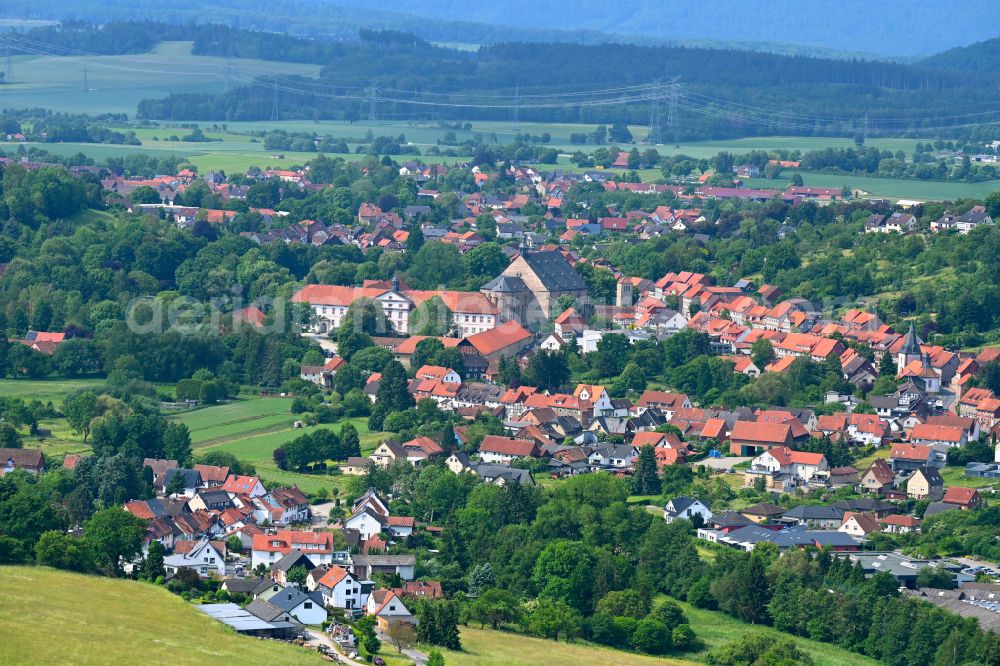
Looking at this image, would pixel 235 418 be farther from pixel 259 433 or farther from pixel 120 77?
pixel 120 77

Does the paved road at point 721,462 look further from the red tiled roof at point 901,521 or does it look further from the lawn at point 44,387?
the lawn at point 44,387

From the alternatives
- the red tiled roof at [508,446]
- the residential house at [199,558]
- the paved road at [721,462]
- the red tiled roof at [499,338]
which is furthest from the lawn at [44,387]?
the paved road at [721,462]

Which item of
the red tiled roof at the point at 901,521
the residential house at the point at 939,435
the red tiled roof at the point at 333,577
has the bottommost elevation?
the red tiled roof at the point at 901,521

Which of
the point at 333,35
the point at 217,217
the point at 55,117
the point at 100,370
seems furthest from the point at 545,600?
the point at 333,35

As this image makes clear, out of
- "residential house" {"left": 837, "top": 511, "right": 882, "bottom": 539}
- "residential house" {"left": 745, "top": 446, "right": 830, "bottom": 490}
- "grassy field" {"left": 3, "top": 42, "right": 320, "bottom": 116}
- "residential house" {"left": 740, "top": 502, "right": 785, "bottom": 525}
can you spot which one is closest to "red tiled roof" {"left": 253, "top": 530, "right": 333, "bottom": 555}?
"residential house" {"left": 740, "top": 502, "right": 785, "bottom": 525}

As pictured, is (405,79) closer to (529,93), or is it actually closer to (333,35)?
(529,93)

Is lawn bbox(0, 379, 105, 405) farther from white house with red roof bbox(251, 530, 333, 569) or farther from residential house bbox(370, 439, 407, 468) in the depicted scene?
white house with red roof bbox(251, 530, 333, 569)
